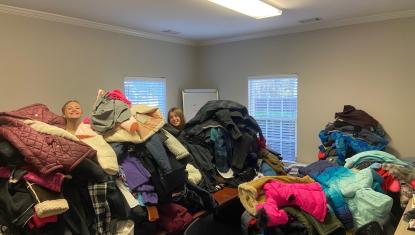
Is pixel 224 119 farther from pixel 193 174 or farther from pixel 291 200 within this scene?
pixel 291 200

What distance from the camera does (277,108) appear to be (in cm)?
523

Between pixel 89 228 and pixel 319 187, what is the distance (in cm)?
141

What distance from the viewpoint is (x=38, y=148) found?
1524 mm

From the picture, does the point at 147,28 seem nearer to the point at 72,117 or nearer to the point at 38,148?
the point at 72,117

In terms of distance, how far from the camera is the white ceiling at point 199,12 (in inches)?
133

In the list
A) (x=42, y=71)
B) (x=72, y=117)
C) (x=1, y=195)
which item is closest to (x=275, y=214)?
(x=1, y=195)

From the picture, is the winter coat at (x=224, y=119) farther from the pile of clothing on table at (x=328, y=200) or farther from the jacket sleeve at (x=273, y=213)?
the jacket sleeve at (x=273, y=213)

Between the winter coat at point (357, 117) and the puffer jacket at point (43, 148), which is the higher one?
the puffer jacket at point (43, 148)

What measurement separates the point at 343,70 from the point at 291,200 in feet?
→ 10.1

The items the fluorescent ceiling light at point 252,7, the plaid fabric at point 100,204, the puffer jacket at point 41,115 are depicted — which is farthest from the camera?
the fluorescent ceiling light at point 252,7

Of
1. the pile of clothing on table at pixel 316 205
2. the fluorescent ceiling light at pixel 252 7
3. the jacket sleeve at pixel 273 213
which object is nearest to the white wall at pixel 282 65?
the fluorescent ceiling light at pixel 252 7

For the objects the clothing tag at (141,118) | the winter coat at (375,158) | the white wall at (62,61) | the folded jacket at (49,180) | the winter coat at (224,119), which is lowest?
the winter coat at (375,158)

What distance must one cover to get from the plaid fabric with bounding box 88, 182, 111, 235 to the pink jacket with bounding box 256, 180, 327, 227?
0.87 m

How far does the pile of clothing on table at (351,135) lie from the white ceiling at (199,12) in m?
1.28
